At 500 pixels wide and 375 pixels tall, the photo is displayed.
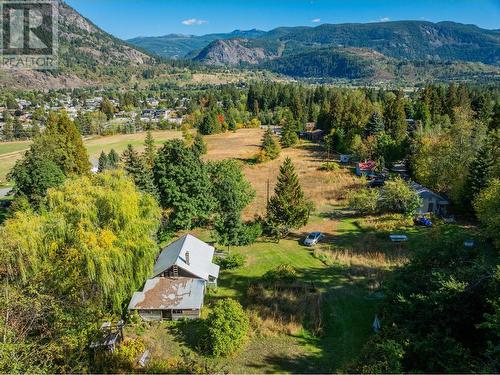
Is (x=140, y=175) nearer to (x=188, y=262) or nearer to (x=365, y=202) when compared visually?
(x=188, y=262)

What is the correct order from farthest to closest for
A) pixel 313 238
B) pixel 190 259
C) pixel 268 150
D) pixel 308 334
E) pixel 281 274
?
pixel 268 150
pixel 313 238
pixel 281 274
pixel 190 259
pixel 308 334

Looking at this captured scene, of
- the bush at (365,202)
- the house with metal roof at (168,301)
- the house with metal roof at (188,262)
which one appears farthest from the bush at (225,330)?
the bush at (365,202)

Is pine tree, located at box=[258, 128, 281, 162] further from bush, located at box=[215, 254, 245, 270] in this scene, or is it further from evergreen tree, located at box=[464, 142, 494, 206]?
bush, located at box=[215, 254, 245, 270]

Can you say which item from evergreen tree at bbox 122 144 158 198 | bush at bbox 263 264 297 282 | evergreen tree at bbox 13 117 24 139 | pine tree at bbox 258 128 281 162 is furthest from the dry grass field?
evergreen tree at bbox 13 117 24 139

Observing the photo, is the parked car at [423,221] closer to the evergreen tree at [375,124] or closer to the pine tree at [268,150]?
the evergreen tree at [375,124]

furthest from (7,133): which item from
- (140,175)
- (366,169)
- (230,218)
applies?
(230,218)

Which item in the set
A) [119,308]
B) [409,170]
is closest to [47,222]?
[119,308]

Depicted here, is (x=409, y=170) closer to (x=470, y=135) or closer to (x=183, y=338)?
(x=470, y=135)
